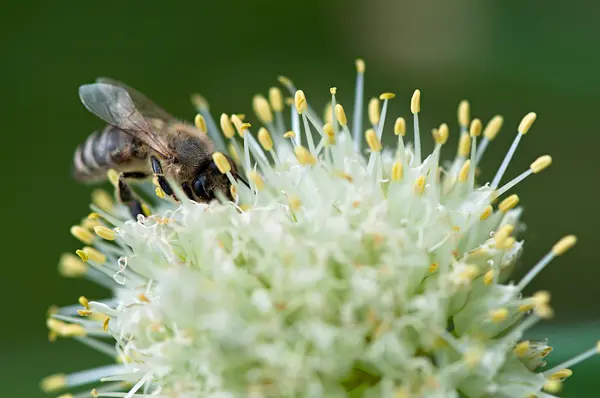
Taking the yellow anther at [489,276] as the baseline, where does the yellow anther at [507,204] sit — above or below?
above

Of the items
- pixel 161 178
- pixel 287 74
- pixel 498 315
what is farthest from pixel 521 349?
pixel 287 74

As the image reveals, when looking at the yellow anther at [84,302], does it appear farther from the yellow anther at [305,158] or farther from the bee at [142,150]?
the yellow anther at [305,158]

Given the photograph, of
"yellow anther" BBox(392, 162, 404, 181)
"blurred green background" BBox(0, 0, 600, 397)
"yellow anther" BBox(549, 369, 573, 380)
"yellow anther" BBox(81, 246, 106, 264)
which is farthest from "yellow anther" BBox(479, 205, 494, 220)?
"blurred green background" BBox(0, 0, 600, 397)

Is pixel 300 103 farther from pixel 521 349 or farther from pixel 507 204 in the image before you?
pixel 521 349

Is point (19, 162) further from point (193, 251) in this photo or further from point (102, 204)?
point (193, 251)

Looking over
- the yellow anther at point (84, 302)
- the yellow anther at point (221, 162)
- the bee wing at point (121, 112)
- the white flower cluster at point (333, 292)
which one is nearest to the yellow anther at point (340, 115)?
the white flower cluster at point (333, 292)

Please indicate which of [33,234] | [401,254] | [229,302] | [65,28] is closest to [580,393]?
[401,254]

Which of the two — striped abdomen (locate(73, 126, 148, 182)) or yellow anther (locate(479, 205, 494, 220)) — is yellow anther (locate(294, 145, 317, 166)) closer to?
yellow anther (locate(479, 205, 494, 220))
